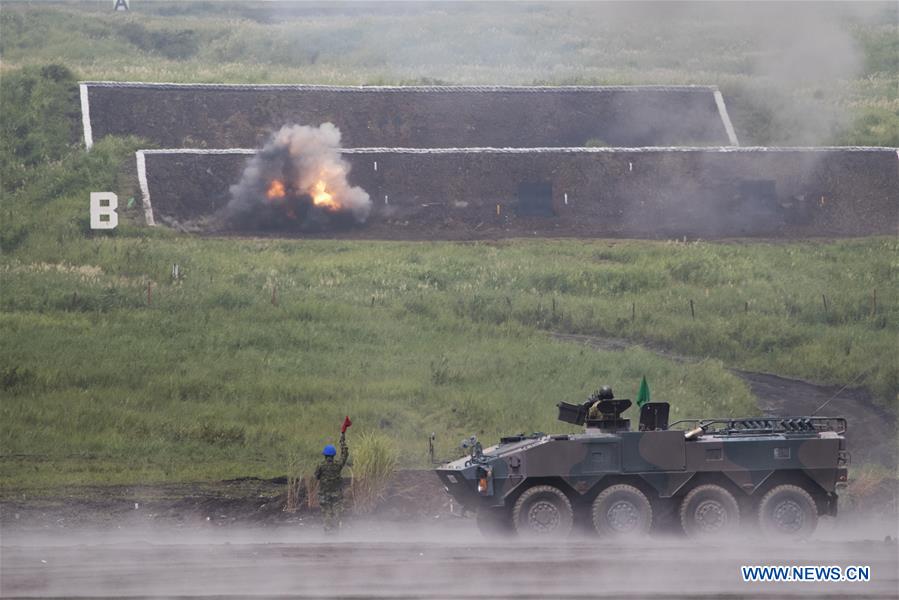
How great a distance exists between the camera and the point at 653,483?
20406 mm

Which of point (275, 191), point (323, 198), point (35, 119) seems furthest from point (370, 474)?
point (35, 119)

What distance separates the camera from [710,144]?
5472cm

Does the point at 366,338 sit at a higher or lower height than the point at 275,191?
lower

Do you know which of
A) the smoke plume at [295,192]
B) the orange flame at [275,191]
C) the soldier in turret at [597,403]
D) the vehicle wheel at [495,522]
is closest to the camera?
the vehicle wheel at [495,522]

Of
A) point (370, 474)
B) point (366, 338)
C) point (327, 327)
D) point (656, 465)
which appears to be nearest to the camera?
point (656, 465)

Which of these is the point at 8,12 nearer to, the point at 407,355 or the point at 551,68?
the point at 551,68

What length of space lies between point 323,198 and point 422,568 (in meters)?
31.2

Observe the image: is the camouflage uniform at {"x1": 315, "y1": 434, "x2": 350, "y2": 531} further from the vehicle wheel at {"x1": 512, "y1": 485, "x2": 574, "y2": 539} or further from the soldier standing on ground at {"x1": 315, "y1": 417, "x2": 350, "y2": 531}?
the vehicle wheel at {"x1": 512, "y1": 485, "x2": 574, "y2": 539}

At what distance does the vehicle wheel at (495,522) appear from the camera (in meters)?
20.4

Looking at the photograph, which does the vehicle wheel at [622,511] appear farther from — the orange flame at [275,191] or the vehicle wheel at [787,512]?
the orange flame at [275,191]

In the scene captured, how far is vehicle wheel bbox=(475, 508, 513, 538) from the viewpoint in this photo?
66.9 feet

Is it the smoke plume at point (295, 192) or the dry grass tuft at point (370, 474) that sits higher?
the smoke plume at point (295, 192)

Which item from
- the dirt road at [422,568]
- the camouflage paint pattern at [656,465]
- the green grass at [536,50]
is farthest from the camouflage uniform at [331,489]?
the green grass at [536,50]

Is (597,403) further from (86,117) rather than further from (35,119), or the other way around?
(35,119)
